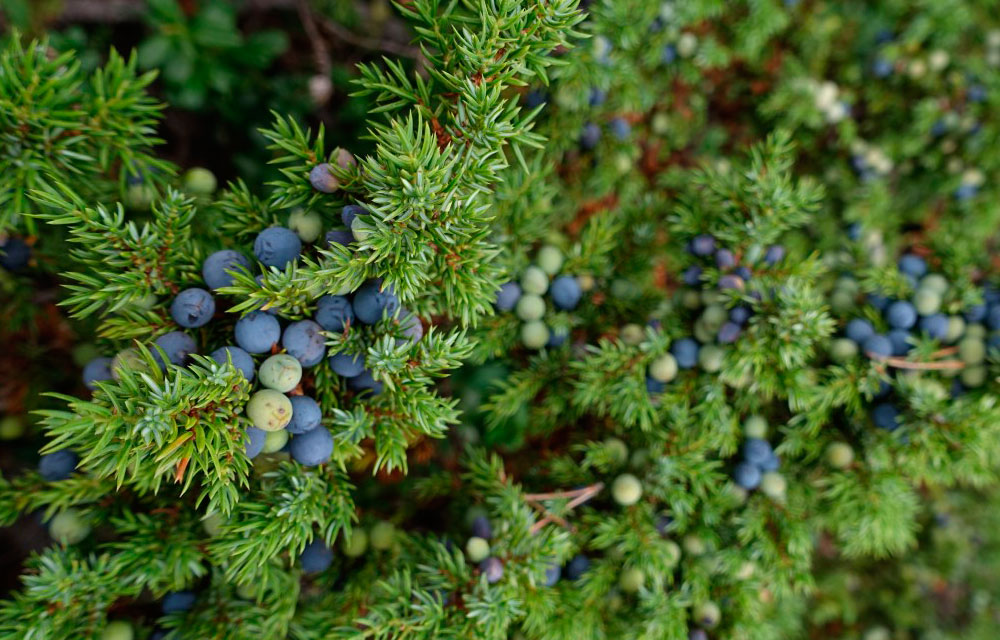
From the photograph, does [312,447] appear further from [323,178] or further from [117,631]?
[117,631]

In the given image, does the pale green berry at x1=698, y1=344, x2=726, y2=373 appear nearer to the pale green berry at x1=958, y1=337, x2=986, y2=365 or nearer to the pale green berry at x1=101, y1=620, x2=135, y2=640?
the pale green berry at x1=958, y1=337, x2=986, y2=365

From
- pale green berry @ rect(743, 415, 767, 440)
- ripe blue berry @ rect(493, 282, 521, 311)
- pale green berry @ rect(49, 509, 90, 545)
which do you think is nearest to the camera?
pale green berry @ rect(49, 509, 90, 545)

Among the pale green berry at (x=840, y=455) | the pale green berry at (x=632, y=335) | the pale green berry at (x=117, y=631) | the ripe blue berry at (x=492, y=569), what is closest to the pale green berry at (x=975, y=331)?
the pale green berry at (x=840, y=455)

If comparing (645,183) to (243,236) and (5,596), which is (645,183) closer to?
(243,236)

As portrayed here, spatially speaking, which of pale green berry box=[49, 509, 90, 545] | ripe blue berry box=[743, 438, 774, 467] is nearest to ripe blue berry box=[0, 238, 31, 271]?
pale green berry box=[49, 509, 90, 545]

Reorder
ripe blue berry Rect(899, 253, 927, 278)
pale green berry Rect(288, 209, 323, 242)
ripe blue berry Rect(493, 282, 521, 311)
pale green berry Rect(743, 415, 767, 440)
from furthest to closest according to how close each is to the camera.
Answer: ripe blue berry Rect(899, 253, 927, 278) → pale green berry Rect(743, 415, 767, 440) → ripe blue berry Rect(493, 282, 521, 311) → pale green berry Rect(288, 209, 323, 242)

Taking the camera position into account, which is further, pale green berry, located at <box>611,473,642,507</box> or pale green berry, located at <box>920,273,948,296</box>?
pale green berry, located at <box>920,273,948,296</box>

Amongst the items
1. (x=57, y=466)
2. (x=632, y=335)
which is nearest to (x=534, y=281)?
(x=632, y=335)
